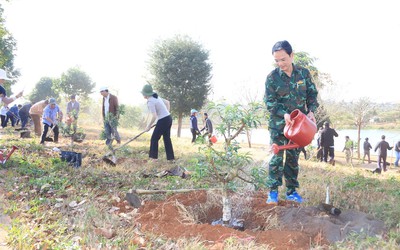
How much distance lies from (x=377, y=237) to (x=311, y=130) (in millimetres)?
972

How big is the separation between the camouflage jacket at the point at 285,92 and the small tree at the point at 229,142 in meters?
0.46

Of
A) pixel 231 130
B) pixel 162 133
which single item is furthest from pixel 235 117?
pixel 162 133

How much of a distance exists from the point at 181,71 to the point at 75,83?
20389 mm

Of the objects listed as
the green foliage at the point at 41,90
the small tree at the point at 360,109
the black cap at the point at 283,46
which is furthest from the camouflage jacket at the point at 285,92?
the green foliage at the point at 41,90

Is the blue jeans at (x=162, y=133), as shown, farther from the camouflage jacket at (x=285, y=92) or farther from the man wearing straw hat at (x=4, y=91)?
the camouflage jacket at (x=285, y=92)

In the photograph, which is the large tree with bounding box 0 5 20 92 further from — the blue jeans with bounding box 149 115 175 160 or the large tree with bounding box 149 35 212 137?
the blue jeans with bounding box 149 115 175 160

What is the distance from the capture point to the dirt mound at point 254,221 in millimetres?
2473

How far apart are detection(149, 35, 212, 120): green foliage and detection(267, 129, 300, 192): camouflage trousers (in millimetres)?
20077

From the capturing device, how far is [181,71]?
2347 cm

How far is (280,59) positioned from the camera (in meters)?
3.18

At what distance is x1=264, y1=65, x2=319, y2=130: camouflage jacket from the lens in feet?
10.9

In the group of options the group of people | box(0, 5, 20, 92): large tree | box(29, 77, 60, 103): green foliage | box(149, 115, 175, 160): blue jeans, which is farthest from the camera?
box(29, 77, 60, 103): green foliage

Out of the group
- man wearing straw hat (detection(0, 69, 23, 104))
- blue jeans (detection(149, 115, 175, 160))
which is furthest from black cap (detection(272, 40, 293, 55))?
man wearing straw hat (detection(0, 69, 23, 104))

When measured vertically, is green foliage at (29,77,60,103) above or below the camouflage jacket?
above
